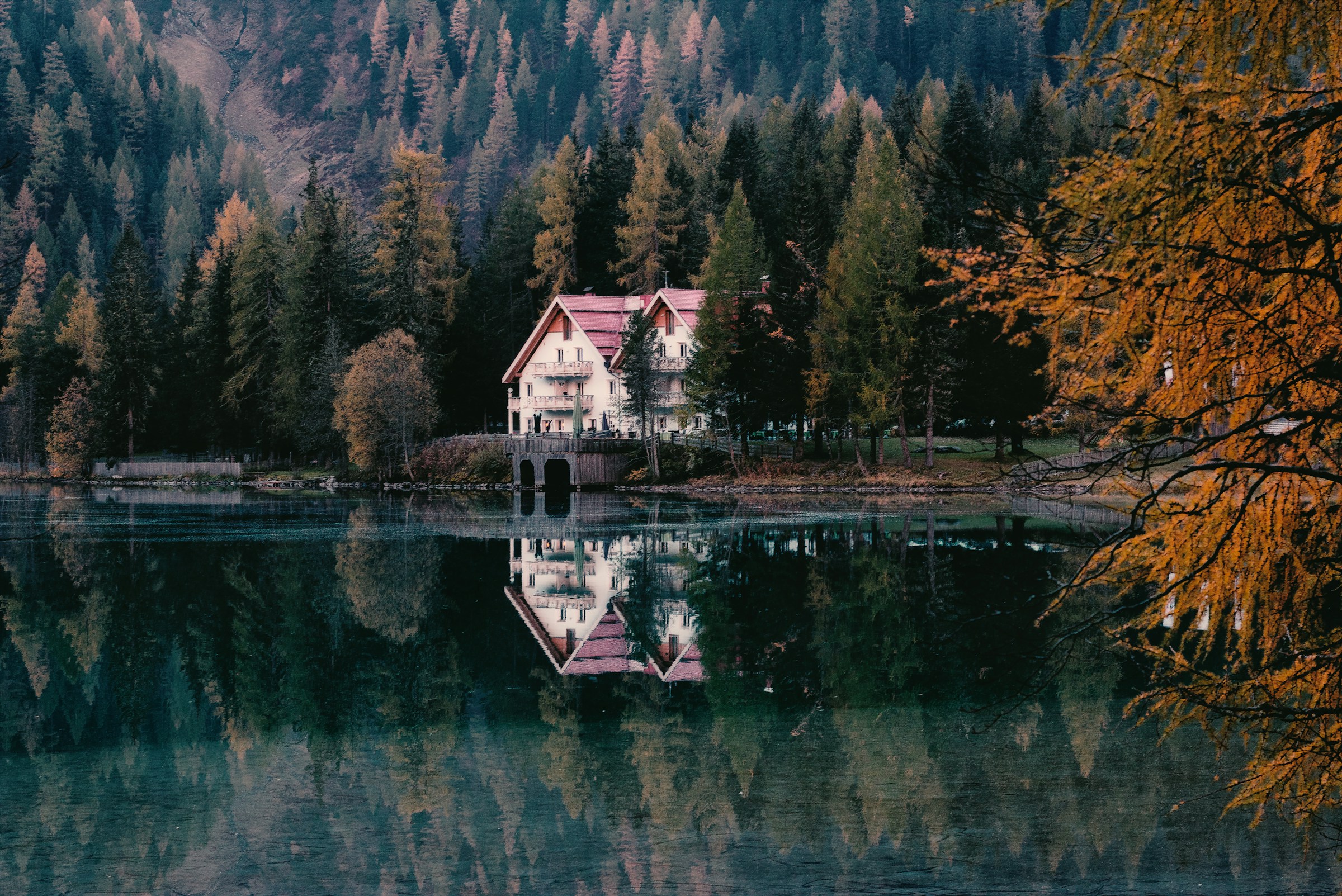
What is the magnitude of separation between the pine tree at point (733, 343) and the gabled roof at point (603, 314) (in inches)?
455

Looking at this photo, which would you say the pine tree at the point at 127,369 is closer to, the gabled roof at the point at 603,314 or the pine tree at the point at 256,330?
the pine tree at the point at 256,330

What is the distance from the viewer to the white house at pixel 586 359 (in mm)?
86312

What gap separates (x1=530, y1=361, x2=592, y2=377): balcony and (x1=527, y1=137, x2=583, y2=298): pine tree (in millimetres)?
14277

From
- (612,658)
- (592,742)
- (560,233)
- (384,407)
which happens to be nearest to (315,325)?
(384,407)

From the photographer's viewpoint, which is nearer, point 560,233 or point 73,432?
point 73,432

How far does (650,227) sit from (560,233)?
30.5 ft

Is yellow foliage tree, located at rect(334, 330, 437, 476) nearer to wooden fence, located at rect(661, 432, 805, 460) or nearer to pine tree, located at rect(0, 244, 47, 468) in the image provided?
wooden fence, located at rect(661, 432, 805, 460)

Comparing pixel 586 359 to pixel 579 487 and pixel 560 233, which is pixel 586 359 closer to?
pixel 579 487

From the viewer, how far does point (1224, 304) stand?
24.2 ft

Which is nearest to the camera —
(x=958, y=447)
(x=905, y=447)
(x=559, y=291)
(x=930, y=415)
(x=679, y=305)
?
(x=930, y=415)


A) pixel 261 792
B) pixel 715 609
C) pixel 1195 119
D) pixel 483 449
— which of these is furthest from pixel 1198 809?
pixel 483 449

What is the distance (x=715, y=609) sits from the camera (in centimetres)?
2838

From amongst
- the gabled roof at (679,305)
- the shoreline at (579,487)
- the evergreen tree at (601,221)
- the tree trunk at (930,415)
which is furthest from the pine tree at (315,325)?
the tree trunk at (930,415)

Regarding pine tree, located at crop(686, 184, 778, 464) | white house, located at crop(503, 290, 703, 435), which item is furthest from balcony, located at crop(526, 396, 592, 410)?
pine tree, located at crop(686, 184, 778, 464)
